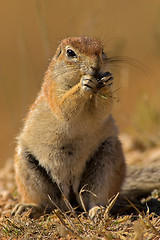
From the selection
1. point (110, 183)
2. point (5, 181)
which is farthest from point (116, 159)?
point (5, 181)

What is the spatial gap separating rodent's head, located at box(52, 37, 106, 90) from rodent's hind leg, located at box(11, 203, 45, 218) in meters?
1.58

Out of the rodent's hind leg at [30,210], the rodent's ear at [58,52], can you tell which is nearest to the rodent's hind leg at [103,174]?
the rodent's hind leg at [30,210]

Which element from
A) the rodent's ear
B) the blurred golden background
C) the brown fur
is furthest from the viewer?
the blurred golden background

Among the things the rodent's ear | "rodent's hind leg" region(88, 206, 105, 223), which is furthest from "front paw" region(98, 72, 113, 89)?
"rodent's hind leg" region(88, 206, 105, 223)

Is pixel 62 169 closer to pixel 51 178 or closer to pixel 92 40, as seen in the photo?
pixel 51 178

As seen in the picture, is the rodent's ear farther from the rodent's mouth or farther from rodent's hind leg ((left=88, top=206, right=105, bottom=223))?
rodent's hind leg ((left=88, top=206, right=105, bottom=223))

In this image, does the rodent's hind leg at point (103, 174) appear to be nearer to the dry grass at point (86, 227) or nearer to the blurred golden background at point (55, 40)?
the dry grass at point (86, 227)

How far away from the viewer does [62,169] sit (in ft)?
16.5

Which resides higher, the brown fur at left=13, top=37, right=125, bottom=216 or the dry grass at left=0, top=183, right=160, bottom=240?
the brown fur at left=13, top=37, right=125, bottom=216

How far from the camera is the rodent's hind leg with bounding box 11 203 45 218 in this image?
5.14m

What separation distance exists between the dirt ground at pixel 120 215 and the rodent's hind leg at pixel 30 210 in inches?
3.4

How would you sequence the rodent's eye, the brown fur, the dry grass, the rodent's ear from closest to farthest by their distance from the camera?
the dry grass → the brown fur → the rodent's eye → the rodent's ear

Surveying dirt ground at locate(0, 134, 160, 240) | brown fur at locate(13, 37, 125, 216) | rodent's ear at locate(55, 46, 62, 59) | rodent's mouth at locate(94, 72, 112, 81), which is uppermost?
rodent's ear at locate(55, 46, 62, 59)

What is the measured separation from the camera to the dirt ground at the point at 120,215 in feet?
13.1
